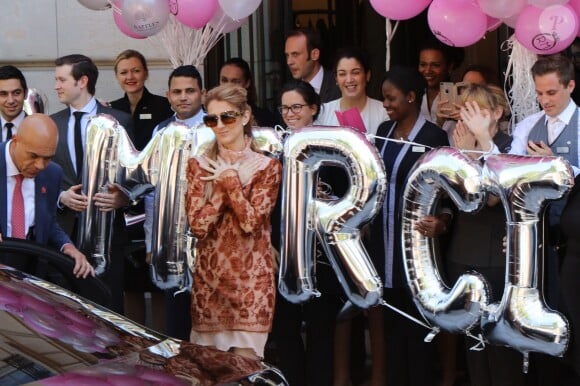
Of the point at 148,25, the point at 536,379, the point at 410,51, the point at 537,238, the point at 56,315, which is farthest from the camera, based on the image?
the point at 410,51

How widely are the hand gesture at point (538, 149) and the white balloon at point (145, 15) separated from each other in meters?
2.47

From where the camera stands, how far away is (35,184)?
6.49m

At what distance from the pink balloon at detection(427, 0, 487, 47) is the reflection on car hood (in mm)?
3413

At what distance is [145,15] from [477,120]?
2235 millimetres

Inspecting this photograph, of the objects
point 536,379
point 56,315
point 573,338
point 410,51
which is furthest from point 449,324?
point 410,51

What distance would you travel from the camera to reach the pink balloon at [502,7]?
6.75 metres

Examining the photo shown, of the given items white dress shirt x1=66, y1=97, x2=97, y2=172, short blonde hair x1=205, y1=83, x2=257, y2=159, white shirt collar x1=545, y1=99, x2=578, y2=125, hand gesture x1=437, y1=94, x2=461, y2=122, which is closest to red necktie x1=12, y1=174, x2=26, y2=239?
white dress shirt x1=66, y1=97, x2=97, y2=172

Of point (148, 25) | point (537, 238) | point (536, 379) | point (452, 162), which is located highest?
point (148, 25)

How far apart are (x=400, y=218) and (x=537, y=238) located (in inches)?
29.9

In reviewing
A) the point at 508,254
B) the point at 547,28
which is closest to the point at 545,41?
the point at 547,28

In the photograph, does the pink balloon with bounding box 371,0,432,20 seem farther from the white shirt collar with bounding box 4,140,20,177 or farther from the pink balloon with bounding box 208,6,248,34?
the white shirt collar with bounding box 4,140,20,177

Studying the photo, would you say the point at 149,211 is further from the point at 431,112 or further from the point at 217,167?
the point at 431,112

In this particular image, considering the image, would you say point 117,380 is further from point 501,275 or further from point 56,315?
point 501,275

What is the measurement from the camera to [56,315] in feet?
13.7
